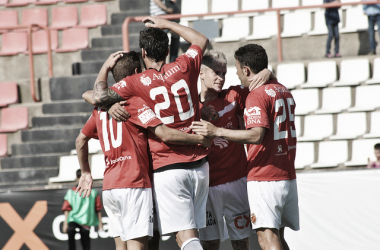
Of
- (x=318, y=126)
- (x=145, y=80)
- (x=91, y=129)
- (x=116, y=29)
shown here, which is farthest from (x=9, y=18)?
(x=145, y=80)

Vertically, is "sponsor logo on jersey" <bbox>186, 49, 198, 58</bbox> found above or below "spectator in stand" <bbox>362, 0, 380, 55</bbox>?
below

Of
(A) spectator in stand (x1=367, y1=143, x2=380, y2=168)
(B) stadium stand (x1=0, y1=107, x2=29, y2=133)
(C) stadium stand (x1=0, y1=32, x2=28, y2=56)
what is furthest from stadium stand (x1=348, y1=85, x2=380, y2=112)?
(C) stadium stand (x1=0, y1=32, x2=28, y2=56)

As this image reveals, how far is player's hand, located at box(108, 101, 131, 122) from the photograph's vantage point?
12.8 feet

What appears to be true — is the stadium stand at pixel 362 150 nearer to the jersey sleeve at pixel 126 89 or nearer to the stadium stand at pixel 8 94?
the jersey sleeve at pixel 126 89

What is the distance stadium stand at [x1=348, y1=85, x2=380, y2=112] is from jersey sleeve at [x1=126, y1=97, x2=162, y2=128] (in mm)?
6031

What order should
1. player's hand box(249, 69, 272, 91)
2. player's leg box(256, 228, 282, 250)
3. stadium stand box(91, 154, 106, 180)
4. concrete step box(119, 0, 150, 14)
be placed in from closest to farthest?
player's leg box(256, 228, 282, 250) → player's hand box(249, 69, 272, 91) → stadium stand box(91, 154, 106, 180) → concrete step box(119, 0, 150, 14)

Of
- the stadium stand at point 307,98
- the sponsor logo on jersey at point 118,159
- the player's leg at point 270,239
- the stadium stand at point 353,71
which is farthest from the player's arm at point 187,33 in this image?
the stadium stand at point 353,71

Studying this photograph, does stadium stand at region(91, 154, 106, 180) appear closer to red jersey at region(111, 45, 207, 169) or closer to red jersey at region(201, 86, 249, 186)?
red jersey at region(201, 86, 249, 186)

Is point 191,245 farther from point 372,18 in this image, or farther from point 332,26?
point 372,18

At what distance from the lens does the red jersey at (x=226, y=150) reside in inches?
183

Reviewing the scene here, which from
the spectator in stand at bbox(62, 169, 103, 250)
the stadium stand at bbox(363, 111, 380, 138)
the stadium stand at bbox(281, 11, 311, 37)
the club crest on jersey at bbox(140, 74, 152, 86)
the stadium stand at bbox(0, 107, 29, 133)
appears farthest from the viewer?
the stadium stand at bbox(281, 11, 311, 37)

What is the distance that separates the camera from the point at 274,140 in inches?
166

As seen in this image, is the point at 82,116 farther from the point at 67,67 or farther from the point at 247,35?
the point at 247,35

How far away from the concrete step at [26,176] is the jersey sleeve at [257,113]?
5.74m
